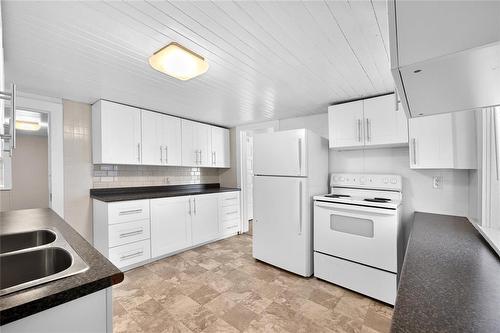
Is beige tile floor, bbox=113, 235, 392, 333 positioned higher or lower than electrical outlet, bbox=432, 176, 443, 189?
lower

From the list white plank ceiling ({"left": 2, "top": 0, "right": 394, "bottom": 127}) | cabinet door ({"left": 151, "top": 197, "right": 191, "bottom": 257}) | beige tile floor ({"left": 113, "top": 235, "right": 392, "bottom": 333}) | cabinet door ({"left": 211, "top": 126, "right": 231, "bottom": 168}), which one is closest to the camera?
white plank ceiling ({"left": 2, "top": 0, "right": 394, "bottom": 127})

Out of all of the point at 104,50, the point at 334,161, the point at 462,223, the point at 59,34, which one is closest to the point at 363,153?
the point at 334,161

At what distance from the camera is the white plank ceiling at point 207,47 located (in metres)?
1.23

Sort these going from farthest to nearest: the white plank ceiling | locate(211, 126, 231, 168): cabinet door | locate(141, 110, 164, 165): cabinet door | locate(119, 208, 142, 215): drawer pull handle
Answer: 1. locate(211, 126, 231, 168): cabinet door
2. locate(141, 110, 164, 165): cabinet door
3. locate(119, 208, 142, 215): drawer pull handle
4. the white plank ceiling

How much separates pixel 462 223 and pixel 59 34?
10.7 ft

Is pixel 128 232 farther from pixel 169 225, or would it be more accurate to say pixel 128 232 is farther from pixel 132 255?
pixel 169 225

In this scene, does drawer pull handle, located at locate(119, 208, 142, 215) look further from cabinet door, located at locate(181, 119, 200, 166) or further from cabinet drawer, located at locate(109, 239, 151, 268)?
cabinet door, located at locate(181, 119, 200, 166)

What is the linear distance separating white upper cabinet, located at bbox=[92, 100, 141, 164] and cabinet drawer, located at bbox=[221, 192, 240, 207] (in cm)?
151

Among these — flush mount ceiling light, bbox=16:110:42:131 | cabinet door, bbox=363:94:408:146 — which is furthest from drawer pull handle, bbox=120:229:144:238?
cabinet door, bbox=363:94:408:146

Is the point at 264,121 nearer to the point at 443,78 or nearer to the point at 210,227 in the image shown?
the point at 210,227

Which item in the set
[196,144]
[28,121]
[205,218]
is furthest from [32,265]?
[28,121]

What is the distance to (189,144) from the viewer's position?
366 centimetres

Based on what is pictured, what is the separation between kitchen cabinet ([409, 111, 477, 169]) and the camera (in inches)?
73.6

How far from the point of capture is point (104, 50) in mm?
1606
